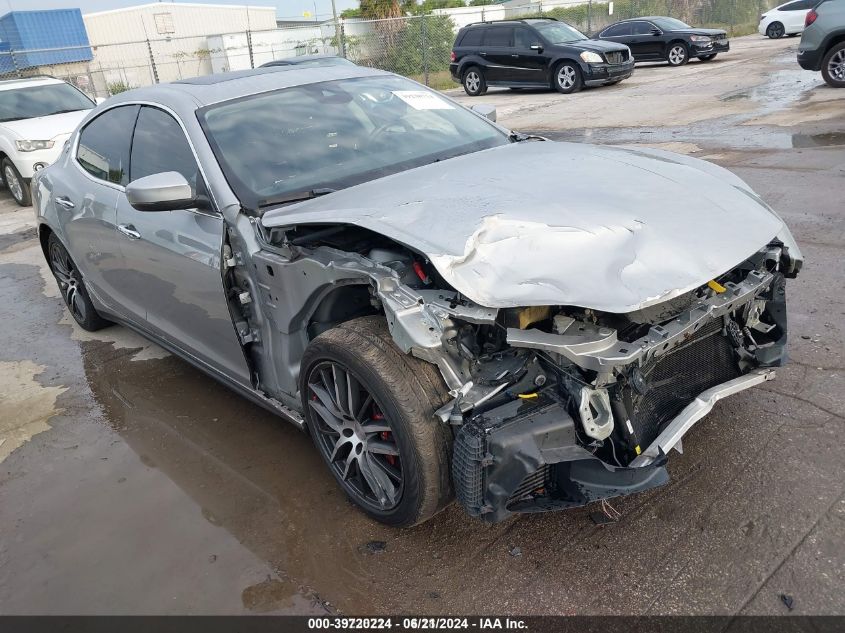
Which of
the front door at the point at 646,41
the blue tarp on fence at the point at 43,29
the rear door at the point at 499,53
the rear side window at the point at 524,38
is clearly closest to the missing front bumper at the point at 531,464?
the rear side window at the point at 524,38

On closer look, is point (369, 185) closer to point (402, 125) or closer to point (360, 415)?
point (402, 125)

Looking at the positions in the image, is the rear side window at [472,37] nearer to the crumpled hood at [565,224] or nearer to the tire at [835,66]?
the tire at [835,66]

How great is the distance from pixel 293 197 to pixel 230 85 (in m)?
1.05

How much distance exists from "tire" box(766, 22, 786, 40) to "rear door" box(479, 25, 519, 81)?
1355 cm

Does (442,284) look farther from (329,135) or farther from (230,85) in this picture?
(230,85)

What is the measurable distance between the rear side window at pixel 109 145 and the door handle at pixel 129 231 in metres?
0.27

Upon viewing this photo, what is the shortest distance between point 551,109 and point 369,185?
11920mm

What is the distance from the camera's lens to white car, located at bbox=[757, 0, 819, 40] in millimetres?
24109

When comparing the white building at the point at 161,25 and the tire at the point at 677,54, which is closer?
the tire at the point at 677,54

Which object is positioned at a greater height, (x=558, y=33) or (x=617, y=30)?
(x=558, y=33)

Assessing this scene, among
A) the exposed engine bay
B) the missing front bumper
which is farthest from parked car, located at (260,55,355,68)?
the missing front bumper

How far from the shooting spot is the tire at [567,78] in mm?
16109

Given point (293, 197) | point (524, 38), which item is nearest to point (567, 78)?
point (524, 38)

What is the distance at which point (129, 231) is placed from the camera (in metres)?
3.85
